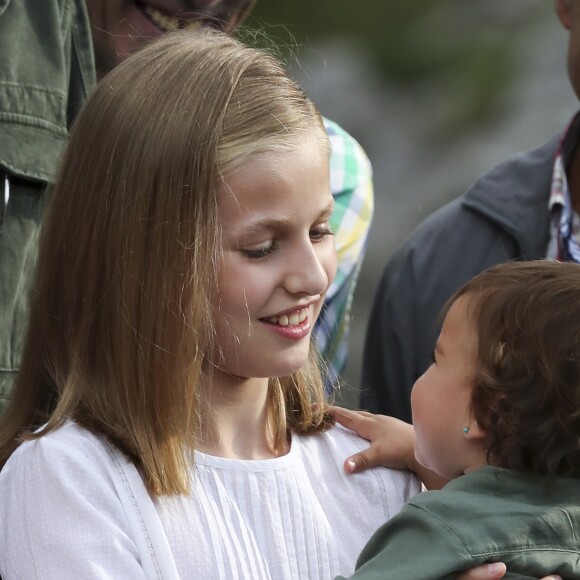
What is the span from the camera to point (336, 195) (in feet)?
11.3

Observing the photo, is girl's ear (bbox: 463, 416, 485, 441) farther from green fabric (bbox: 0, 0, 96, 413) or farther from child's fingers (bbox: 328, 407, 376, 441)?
green fabric (bbox: 0, 0, 96, 413)

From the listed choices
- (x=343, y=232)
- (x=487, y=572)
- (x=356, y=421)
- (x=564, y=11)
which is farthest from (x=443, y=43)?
(x=487, y=572)

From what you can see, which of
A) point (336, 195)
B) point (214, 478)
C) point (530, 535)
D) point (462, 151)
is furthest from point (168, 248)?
point (462, 151)

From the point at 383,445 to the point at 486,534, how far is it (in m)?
0.47

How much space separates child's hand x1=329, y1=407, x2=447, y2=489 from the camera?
2574mm

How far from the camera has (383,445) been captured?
2604 mm

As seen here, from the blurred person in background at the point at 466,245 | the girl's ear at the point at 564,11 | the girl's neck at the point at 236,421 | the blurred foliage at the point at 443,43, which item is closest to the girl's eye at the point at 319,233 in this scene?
the girl's neck at the point at 236,421

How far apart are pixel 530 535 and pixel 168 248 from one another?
75 cm

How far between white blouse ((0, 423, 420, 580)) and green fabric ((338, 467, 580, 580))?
0.21m

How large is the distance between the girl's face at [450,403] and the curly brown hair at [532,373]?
0.03 metres

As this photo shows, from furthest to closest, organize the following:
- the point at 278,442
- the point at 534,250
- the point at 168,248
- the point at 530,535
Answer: the point at 534,250
the point at 278,442
the point at 168,248
the point at 530,535

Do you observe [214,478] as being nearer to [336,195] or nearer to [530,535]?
[530,535]

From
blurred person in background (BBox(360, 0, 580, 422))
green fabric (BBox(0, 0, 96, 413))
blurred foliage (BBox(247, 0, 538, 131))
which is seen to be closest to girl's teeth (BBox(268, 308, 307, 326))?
green fabric (BBox(0, 0, 96, 413))

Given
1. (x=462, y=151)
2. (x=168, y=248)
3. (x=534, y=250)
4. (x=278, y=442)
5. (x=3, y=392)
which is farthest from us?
(x=462, y=151)
